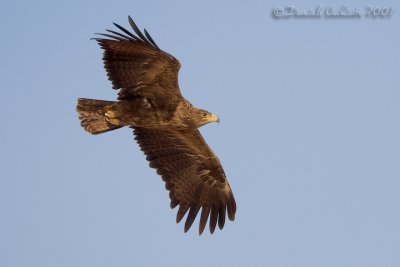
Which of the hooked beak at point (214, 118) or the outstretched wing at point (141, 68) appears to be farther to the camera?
the hooked beak at point (214, 118)

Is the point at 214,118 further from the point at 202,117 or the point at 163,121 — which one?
the point at 163,121

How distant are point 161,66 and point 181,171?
3195mm

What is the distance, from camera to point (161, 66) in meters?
14.2

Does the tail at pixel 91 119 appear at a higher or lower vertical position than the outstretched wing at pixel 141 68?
lower

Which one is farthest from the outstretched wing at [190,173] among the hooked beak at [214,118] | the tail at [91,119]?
the hooked beak at [214,118]

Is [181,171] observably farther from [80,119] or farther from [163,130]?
[80,119]

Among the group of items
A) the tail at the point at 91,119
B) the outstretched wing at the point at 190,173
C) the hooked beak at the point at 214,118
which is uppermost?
the hooked beak at the point at 214,118

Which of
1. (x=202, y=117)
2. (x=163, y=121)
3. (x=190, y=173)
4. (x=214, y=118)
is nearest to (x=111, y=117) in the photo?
(x=163, y=121)

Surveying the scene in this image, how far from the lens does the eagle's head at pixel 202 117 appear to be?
14.8 metres

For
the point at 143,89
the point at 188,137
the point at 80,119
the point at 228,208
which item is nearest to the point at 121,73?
the point at 143,89

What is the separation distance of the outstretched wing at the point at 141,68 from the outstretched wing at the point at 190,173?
70.5 inches

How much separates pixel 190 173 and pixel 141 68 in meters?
3.26

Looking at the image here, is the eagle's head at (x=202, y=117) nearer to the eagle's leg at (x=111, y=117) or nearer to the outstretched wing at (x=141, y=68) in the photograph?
the outstretched wing at (x=141, y=68)

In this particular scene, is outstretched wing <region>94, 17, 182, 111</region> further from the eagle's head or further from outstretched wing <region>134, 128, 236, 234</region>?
outstretched wing <region>134, 128, 236, 234</region>
